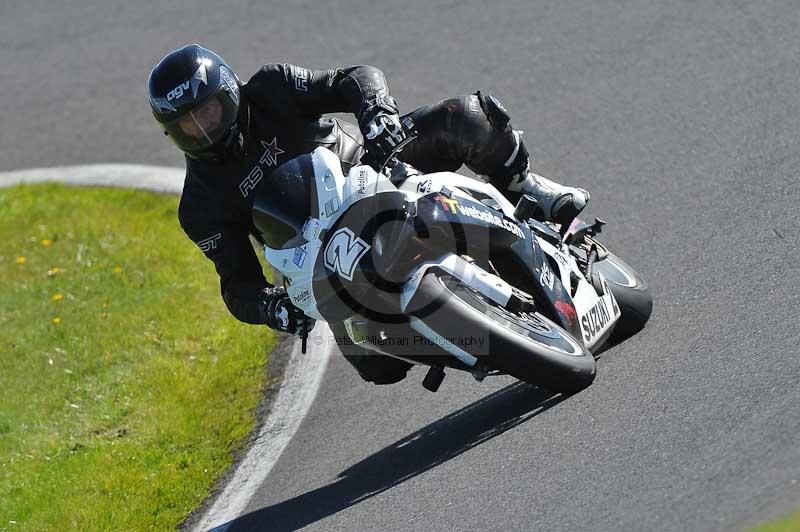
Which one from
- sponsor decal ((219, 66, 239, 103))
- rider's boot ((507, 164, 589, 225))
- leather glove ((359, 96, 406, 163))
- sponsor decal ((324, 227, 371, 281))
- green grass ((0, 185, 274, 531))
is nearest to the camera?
sponsor decal ((324, 227, 371, 281))

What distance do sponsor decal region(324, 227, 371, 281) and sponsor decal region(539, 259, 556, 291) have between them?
105 cm

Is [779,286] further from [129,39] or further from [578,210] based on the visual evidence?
[129,39]

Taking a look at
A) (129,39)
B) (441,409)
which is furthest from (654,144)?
(129,39)

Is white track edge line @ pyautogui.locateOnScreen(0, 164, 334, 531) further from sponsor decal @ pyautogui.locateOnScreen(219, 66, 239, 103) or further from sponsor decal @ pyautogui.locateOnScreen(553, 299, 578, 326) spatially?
sponsor decal @ pyautogui.locateOnScreen(219, 66, 239, 103)

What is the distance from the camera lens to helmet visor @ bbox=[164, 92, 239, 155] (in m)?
5.75

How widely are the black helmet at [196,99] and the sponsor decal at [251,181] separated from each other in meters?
0.20

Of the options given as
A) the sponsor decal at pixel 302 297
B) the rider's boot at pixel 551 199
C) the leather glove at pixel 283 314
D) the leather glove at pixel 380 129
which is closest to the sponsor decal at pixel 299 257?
the sponsor decal at pixel 302 297

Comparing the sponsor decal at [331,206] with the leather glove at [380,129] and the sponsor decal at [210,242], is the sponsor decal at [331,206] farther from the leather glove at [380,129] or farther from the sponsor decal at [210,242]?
the sponsor decal at [210,242]

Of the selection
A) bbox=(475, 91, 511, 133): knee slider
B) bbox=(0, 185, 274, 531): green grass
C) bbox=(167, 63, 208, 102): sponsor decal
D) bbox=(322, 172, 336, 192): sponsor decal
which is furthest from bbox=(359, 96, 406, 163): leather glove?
bbox=(0, 185, 274, 531): green grass

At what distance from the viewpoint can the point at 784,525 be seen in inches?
143

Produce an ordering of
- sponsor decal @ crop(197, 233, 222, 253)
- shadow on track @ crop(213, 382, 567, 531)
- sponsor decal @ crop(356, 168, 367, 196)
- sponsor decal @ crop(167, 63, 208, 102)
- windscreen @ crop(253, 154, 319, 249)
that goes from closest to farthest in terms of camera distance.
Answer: sponsor decal @ crop(356, 168, 367, 196) → windscreen @ crop(253, 154, 319, 249) → shadow on track @ crop(213, 382, 567, 531) → sponsor decal @ crop(167, 63, 208, 102) → sponsor decal @ crop(197, 233, 222, 253)

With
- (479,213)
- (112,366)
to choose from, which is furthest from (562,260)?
(112,366)

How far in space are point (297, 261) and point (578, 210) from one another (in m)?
1.87

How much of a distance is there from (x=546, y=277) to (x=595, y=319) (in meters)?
0.39
